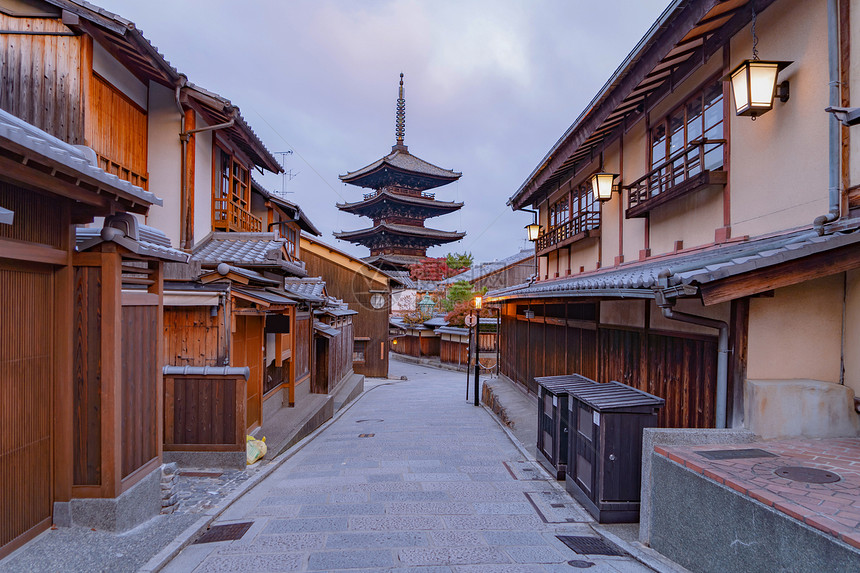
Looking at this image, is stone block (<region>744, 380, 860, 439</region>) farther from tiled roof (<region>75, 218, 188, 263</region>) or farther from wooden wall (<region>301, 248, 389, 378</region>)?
wooden wall (<region>301, 248, 389, 378</region>)

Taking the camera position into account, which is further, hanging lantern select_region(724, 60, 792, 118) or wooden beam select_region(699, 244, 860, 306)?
hanging lantern select_region(724, 60, 792, 118)

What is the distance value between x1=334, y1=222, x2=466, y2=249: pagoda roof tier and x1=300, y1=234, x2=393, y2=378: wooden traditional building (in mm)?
14394

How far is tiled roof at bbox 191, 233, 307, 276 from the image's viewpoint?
10461 millimetres

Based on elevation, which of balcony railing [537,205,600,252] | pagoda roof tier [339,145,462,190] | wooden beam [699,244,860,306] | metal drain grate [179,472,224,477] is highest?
pagoda roof tier [339,145,462,190]

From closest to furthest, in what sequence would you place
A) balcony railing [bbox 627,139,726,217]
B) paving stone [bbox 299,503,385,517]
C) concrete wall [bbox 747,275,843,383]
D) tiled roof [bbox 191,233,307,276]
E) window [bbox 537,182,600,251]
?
concrete wall [bbox 747,275,843,383] → paving stone [bbox 299,503,385,517] → balcony railing [bbox 627,139,726,217] → tiled roof [bbox 191,233,307,276] → window [bbox 537,182,600,251]

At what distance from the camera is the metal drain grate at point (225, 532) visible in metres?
5.41

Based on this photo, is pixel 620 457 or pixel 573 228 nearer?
pixel 620 457

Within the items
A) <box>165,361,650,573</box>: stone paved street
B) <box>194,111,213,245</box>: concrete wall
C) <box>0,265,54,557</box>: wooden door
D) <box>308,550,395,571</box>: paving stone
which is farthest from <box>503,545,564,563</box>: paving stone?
<box>194,111,213,245</box>: concrete wall

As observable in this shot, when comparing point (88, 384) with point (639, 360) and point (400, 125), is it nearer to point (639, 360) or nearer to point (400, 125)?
point (639, 360)

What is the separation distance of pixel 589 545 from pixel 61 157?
6537 millimetres

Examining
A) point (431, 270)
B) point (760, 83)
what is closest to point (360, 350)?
point (431, 270)

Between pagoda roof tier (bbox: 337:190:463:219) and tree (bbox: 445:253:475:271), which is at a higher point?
pagoda roof tier (bbox: 337:190:463:219)

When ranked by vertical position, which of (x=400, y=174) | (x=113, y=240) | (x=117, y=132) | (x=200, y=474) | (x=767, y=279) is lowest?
(x=200, y=474)

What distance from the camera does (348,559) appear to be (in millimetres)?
4844
